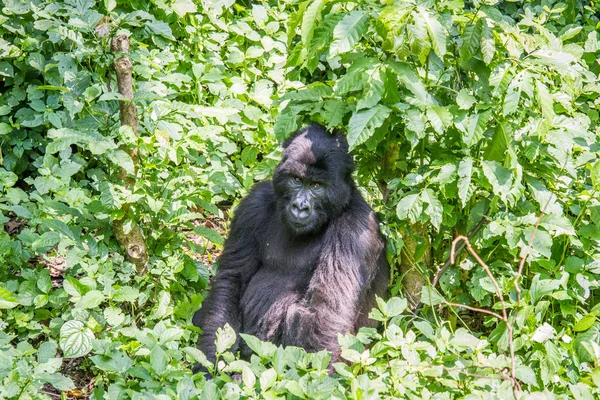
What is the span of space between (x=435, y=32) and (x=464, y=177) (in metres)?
0.87

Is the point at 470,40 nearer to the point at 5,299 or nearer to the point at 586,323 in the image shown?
the point at 586,323

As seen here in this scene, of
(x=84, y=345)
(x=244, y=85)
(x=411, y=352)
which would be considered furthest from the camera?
(x=244, y=85)

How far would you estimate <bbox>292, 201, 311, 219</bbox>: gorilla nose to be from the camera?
4.94 metres

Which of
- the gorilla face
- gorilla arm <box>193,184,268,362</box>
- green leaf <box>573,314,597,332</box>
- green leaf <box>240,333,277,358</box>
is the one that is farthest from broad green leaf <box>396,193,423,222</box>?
green leaf <box>240,333,277,358</box>

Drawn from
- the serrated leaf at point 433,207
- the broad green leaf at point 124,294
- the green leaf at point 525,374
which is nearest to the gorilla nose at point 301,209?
the serrated leaf at point 433,207

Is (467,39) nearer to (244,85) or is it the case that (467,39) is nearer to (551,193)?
(551,193)

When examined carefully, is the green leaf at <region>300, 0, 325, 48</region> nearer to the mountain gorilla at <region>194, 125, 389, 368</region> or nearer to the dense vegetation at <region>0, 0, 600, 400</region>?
the dense vegetation at <region>0, 0, 600, 400</region>

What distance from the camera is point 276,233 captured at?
211 inches

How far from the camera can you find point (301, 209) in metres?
4.95

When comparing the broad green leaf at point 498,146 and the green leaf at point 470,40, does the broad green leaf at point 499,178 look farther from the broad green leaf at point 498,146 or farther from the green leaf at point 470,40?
the green leaf at point 470,40

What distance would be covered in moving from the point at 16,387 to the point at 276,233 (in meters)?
2.04

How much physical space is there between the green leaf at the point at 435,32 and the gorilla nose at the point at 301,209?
4.40 ft

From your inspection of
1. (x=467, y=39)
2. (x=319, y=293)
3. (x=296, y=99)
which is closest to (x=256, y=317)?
(x=319, y=293)

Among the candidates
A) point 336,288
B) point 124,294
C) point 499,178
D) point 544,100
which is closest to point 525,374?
point 499,178
